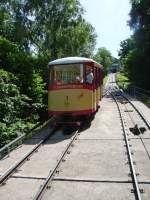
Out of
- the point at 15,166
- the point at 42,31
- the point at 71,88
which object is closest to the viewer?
the point at 15,166

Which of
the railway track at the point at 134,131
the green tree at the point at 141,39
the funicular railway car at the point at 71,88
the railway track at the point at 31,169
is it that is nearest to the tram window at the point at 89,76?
the funicular railway car at the point at 71,88

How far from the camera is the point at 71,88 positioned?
19.7 metres

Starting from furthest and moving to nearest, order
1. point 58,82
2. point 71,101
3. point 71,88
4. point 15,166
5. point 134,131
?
point 58,82 → point 71,88 → point 71,101 → point 134,131 → point 15,166

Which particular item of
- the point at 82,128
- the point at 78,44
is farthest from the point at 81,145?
the point at 78,44

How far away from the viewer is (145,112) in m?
25.8

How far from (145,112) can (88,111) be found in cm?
689

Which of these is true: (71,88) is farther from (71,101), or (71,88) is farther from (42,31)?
(42,31)

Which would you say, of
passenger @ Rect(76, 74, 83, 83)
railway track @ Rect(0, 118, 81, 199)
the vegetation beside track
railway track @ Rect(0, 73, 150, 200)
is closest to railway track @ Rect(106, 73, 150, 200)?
railway track @ Rect(0, 73, 150, 200)

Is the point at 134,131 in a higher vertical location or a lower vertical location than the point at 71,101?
lower

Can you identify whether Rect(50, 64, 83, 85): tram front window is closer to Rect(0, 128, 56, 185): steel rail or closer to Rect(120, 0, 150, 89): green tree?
Rect(0, 128, 56, 185): steel rail

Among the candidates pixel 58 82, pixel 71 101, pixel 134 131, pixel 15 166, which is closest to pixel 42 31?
pixel 58 82

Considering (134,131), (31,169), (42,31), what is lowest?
(31,169)

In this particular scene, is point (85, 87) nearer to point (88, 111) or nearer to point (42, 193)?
point (88, 111)

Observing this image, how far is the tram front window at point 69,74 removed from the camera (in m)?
19.9
